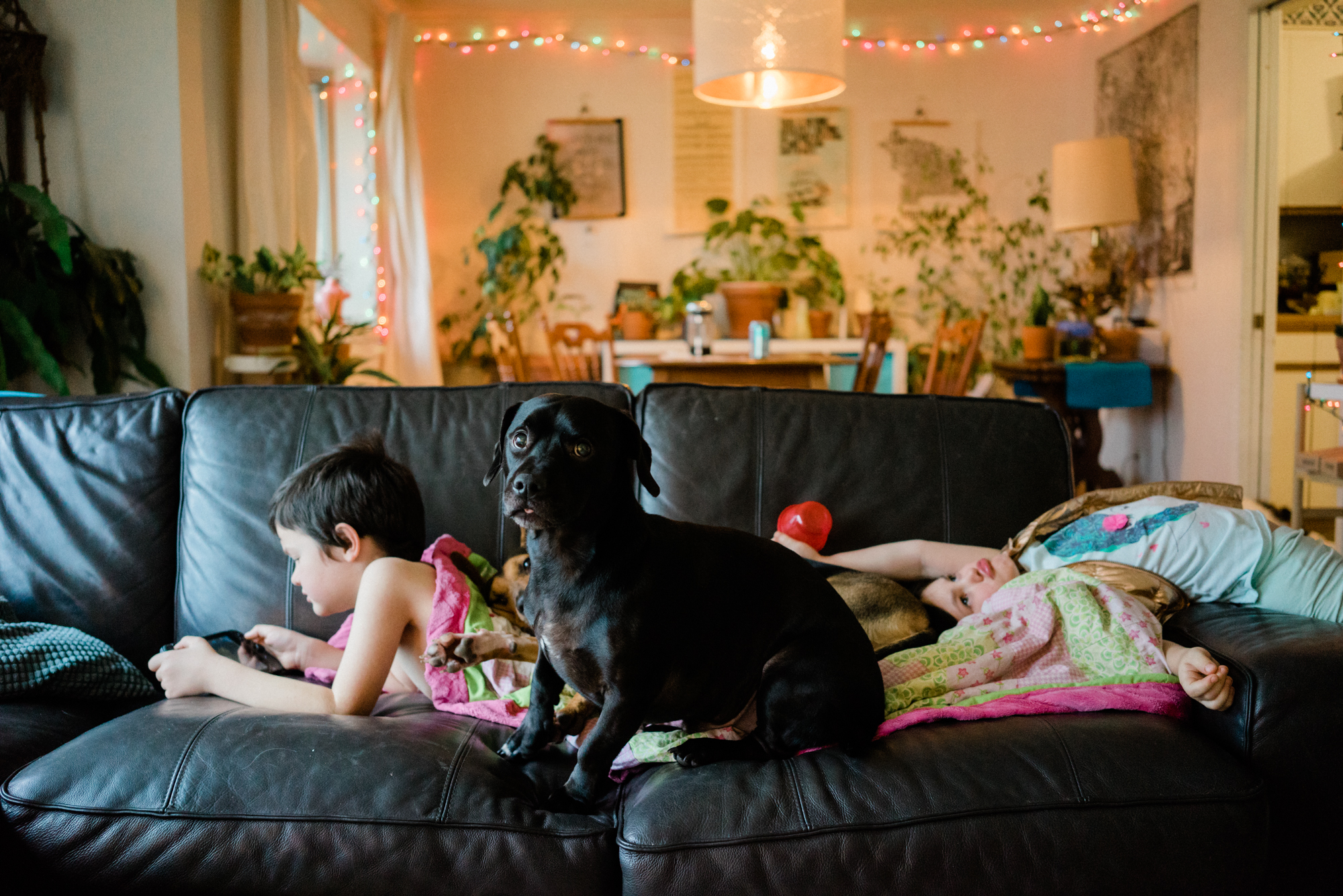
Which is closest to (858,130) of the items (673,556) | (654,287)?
(654,287)

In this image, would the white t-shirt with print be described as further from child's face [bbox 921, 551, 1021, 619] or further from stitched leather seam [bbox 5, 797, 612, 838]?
stitched leather seam [bbox 5, 797, 612, 838]

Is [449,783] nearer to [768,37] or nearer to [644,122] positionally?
[768,37]

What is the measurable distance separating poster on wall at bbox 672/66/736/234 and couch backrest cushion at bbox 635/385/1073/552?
4105 mm

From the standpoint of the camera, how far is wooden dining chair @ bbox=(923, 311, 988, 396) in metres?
4.52

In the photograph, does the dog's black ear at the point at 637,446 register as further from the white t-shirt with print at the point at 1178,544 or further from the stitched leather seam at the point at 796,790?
the white t-shirt with print at the point at 1178,544

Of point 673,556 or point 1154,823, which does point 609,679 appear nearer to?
point 673,556

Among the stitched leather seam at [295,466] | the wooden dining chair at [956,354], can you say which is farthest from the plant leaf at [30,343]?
the wooden dining chair at [956,354]

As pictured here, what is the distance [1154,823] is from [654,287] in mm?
4894

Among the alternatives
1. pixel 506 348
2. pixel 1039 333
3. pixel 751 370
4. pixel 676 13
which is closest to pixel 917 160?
pixel 1039 333

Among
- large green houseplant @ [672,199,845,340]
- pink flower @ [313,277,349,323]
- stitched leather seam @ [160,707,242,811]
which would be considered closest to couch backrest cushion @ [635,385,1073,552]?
stitched leather seam @ [160,707,242,811]

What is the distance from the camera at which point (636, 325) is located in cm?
539

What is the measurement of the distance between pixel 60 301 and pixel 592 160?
11.5ft

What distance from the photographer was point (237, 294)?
331 cm

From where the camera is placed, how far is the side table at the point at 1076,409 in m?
4.62
